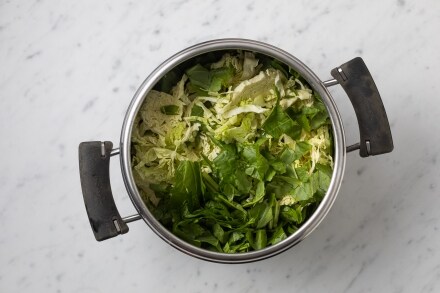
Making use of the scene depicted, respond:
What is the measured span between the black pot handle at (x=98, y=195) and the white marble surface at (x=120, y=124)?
19cm

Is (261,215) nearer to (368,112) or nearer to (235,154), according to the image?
(235,154)

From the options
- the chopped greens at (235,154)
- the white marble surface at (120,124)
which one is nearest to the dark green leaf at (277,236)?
the chopped greens at (235,154)

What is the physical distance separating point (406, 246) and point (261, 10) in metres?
0.46

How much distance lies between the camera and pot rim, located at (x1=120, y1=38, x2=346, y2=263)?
97 cm

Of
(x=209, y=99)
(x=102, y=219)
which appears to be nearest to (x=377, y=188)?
(x=209, y=99)

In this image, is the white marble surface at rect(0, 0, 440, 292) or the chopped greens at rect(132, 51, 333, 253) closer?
the chopped greens at rect(132, 51, 333, 253)

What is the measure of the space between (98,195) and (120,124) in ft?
0.76

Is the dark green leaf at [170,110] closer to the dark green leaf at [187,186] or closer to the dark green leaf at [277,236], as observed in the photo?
the dark green leaf at [187,186]

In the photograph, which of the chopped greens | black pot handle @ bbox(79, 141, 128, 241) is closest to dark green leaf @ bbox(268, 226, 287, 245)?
the chopped greens

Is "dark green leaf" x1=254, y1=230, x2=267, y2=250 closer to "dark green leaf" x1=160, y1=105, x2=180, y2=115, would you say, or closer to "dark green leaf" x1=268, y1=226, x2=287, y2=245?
"dark green leaf" x1=268, y1=226, x2=287, y2=245

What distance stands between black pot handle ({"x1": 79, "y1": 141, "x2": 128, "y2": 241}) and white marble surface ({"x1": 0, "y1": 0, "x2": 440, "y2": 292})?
0.19 meters

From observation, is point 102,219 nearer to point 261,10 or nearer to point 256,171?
point 256,171

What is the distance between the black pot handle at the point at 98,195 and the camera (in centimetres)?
95

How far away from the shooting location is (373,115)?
97 cm
